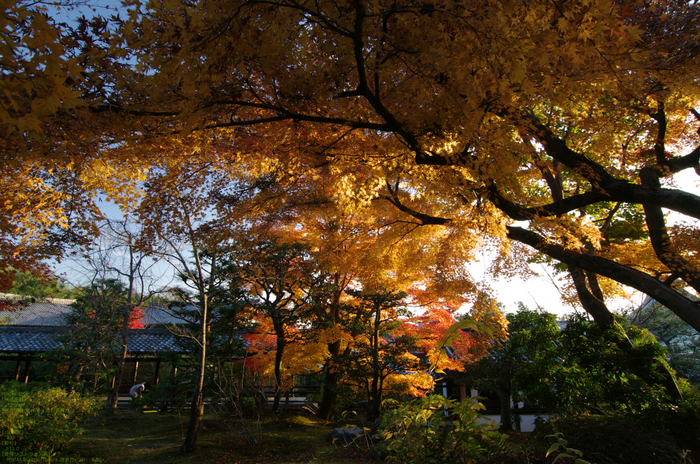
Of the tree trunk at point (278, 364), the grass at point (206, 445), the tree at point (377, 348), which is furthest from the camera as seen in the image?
the tree trunk at point (278, 364)

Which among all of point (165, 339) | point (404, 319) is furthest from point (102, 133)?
point (165, 339)

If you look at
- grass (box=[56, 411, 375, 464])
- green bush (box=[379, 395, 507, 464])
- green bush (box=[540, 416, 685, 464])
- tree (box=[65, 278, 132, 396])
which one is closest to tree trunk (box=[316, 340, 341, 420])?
grass (box=[56, 411, 375, 464])

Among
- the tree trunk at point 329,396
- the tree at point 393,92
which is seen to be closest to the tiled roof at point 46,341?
the tree trunk at point 329,396

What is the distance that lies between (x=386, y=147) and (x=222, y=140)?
6.97 feet

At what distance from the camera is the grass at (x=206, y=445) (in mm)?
6941

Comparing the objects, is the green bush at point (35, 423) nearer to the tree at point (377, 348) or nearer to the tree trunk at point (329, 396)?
the tree at point (377, 348)

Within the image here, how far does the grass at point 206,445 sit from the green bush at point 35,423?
51 cm

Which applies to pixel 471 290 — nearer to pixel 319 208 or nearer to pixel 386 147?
pixel 319 208

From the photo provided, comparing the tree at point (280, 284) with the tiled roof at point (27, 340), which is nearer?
the tree at point (280, 284)

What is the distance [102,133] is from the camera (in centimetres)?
342

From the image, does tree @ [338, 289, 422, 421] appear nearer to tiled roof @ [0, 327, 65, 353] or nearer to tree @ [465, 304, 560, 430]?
tree @ [465, 304, 560, 430]

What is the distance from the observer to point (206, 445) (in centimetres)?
756

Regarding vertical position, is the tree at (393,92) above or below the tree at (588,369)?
above

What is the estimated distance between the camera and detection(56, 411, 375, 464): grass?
694cm
